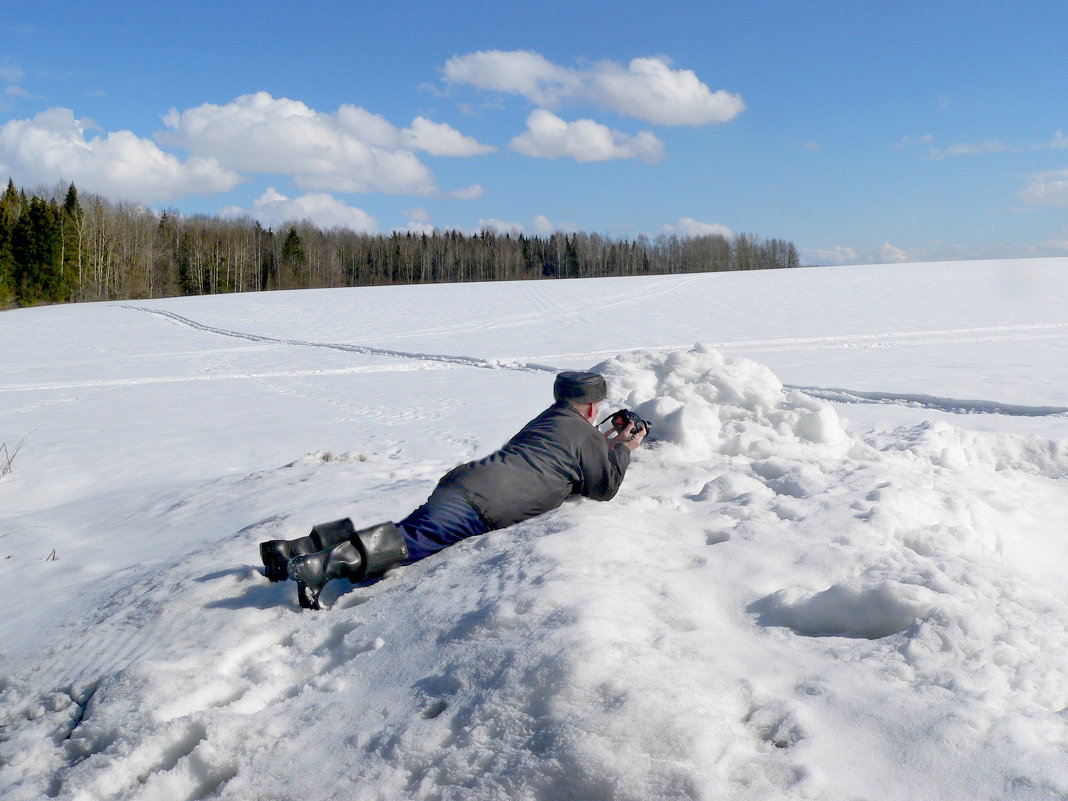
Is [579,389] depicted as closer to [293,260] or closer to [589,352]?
[589,352]

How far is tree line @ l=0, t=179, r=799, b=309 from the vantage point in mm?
50500

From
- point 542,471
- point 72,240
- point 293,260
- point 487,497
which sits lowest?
point 487,497

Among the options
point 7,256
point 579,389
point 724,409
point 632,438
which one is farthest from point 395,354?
point 7,256

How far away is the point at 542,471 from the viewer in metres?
3.90

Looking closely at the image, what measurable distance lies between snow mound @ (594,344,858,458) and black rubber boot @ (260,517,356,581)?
7.87 ft

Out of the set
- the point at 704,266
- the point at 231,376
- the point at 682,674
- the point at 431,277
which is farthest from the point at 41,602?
the point at 704,266

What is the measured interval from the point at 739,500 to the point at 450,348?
14.5 meters

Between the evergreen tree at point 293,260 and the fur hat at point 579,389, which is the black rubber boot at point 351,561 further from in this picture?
the evergreen tree at point 293,260

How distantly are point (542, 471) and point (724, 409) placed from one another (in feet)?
7.31

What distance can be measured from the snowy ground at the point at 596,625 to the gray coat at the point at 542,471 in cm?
11

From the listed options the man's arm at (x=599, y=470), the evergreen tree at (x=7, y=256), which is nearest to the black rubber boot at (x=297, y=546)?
the man's arm at (x=599, y=470)

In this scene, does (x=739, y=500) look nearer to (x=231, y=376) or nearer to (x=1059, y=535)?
(x=1059, y=535)

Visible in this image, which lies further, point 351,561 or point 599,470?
point 599,470

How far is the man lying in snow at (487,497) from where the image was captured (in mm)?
3396
